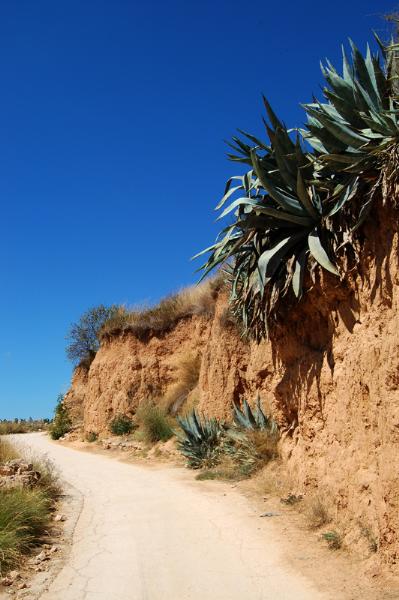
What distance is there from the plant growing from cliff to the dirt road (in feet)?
10.5

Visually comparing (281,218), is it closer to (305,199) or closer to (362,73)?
(305,199)

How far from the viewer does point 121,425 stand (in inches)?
878

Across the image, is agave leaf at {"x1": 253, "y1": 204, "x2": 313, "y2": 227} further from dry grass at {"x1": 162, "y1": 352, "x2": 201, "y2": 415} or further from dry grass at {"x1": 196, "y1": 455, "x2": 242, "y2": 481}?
dry grass at {"x1": 162, "y1": 352, "x2": 201, "y2": 415}

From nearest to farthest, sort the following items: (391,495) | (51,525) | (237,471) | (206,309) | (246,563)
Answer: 1. (391,495)
2. (246,563)
3. (51,525)
4. (237,471)
5. (206,309)

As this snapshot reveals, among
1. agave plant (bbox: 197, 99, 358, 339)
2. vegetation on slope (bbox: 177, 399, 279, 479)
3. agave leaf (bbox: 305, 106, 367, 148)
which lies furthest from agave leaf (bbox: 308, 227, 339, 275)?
vegetation on slope (bbox: 177, 399, 279, 479)

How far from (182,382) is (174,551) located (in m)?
14.9

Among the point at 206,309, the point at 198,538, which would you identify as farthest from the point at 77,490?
the point at 206,309

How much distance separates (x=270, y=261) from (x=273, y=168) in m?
1.43

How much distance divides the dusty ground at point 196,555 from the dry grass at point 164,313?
1237 cm

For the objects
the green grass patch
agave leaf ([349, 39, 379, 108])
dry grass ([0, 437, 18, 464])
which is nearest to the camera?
the green grass patch

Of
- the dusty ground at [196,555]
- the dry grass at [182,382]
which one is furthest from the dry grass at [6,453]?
the dry grass at [182,382]

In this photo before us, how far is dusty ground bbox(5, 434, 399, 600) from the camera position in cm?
536

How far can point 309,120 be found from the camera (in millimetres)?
7281

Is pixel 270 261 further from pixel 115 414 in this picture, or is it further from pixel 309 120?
pixel 115 414
